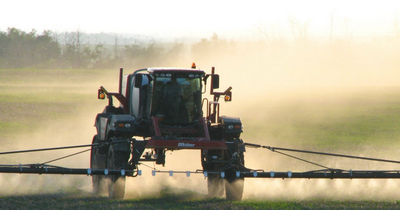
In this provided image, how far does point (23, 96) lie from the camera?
143 ft

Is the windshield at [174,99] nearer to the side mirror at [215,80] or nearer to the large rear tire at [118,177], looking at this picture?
the side mirror at [215,80]

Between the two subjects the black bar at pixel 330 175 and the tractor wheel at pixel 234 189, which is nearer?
the black bar at pixel 330 175

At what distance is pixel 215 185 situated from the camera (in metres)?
14.6

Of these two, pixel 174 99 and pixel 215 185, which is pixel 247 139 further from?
pixel 174 99

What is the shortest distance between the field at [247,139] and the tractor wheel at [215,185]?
0.28 m

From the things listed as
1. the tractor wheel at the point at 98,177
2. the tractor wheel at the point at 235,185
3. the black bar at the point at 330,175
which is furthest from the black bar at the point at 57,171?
the black bar at the point at 330,175

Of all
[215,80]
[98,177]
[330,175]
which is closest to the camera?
[330,175]

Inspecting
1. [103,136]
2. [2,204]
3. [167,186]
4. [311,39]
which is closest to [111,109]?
[103,136]

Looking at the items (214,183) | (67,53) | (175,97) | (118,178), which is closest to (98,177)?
(118,178)

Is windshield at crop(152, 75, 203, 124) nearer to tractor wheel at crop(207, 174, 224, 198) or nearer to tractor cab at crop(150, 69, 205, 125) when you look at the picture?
tractor cab at crop(150, 69, 205, 125)

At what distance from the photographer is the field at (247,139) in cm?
1280

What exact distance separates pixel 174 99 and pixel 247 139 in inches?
592

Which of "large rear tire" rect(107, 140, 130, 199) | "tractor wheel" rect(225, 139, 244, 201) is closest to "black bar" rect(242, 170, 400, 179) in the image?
"tractor wheel" rect(225, 139, 244, 201)

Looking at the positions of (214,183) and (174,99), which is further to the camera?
(214,183)
